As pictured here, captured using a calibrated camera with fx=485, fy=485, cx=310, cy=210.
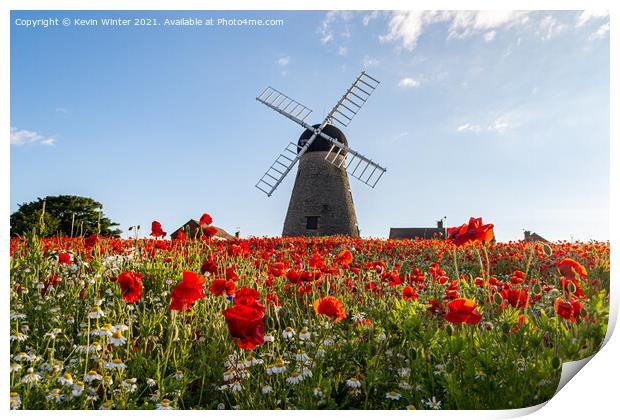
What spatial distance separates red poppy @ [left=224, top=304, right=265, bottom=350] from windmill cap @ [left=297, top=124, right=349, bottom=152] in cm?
1211

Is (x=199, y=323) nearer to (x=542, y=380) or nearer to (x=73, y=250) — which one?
(x=73, y=250)

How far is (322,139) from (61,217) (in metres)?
10.7

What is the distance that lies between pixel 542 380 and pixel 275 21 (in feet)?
8.32

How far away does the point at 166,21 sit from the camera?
2.99m

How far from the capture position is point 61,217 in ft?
12.7

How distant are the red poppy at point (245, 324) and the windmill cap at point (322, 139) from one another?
12.1m

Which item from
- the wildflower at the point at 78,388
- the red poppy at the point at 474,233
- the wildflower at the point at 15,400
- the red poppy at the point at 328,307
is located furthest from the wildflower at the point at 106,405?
the red poppy at the point at 474,233

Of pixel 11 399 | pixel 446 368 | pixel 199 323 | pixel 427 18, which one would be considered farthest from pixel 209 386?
pixel 427 18

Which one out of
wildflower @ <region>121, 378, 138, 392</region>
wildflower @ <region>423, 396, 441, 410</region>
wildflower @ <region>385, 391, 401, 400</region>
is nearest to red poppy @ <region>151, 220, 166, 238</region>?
wildflower @ <region>121, 378, 138, 392</region>

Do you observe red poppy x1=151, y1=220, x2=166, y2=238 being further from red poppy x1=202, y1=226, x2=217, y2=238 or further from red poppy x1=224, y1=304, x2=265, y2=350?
red poppy x1=224, y1=304, x2=265, y2=350

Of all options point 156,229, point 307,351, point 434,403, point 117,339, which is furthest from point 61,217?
point 434,403

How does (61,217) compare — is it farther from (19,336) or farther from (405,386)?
(405,386)

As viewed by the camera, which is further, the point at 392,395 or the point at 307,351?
the point at 307,351

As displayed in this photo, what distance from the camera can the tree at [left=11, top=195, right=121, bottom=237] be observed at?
325 centimetres
